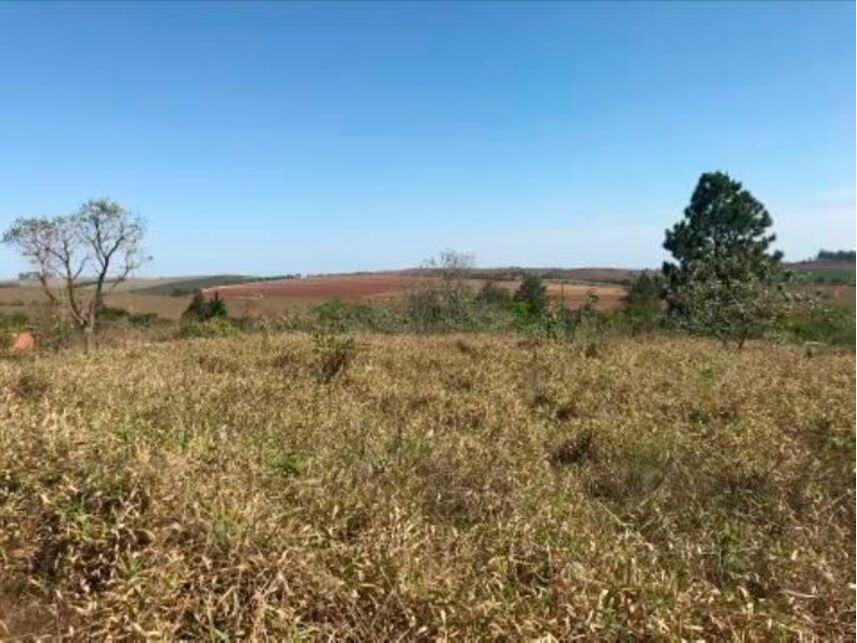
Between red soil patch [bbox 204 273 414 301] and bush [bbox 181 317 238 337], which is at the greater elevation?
red soil patch [bbox 204 273 414 301]

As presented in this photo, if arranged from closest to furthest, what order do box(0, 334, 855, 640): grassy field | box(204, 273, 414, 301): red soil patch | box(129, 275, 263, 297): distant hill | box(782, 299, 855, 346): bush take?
box(0, 334, 855, 640): grassy field → box(782, 299, 855, 346): bush → box(204, 273, 414, 301): red soil patch → box(129, 275, 263, 297): distant hill

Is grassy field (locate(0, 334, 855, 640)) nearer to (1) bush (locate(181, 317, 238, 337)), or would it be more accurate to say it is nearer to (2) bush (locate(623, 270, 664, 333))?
(1) bush (locate(181, 317, 238, 337))

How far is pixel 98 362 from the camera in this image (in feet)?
31.9

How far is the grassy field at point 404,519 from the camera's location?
2959 millimetres

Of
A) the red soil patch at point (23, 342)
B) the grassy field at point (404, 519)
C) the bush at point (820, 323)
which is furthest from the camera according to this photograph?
the bush at point (820, 323)

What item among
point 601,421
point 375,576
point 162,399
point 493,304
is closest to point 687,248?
point 493,304

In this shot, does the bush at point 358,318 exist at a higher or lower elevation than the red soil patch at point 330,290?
lower

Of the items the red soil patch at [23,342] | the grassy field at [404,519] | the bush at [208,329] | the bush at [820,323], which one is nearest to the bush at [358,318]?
the bush at [208,329]

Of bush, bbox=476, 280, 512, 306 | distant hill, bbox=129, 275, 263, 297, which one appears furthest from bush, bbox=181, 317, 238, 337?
distant hill, bbox=129, 275, 263, 297

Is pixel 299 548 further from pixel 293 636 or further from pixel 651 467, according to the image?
pixel 651 467

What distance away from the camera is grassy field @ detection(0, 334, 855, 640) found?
2959mm

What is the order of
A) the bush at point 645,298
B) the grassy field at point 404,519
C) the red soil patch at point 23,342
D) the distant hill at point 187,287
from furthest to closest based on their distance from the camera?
the distant hill at point 187,287, the bush at point 645,298, the red soil patch at point 23,342, the grassy field at point 404,519

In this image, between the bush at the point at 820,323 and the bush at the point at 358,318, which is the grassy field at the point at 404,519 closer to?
the bush at the point at 820,323

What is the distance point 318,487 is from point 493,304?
951 inches
